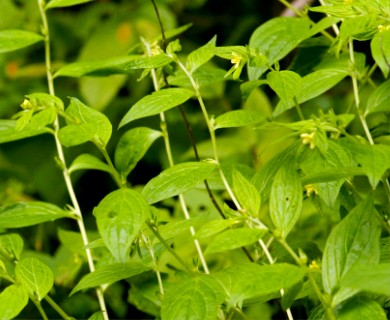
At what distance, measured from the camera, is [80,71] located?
106 cm

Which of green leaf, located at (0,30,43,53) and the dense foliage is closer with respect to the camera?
the dense foliage

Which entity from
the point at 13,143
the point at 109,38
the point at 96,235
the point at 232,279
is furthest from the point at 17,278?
the point at 13,143

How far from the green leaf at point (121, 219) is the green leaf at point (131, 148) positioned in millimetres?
177

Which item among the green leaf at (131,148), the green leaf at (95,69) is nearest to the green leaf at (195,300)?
the green leaf at (131,148)

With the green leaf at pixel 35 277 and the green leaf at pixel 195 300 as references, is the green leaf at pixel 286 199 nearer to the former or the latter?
the green leaf at pixel 195 300

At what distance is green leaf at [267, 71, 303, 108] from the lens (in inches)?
28.9

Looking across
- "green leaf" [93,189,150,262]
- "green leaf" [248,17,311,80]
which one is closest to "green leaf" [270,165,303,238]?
"green leaf" [93,189,150,262]

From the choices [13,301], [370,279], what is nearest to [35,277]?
[13,301]

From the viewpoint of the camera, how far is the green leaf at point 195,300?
68cm

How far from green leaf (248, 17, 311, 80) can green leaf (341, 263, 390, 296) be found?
381 mm

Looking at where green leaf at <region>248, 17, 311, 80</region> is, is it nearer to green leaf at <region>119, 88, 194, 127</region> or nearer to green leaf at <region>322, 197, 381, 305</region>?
green leaf at <region>119, 88, 194, 127</region>

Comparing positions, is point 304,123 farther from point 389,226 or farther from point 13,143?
point 13,143

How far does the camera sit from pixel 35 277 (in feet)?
2.59

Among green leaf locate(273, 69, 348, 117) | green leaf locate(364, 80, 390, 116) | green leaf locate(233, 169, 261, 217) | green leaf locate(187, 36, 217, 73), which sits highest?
green leaf locate(187, 36, 217, 73)
